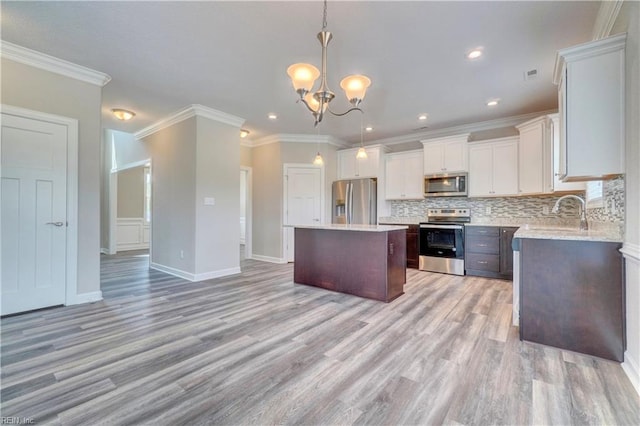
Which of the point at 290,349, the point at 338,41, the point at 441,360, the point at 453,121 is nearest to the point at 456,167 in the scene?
the point at 453,121

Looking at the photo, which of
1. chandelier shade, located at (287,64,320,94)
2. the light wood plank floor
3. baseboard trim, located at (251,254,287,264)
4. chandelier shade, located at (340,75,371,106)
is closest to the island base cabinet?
the light wood plank floor

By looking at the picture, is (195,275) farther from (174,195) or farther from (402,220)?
(402,220)

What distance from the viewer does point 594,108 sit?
82.0 inches

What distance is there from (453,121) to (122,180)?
29.2ft

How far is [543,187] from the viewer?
165 inches

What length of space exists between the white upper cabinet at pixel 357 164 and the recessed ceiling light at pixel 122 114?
401 centimetres

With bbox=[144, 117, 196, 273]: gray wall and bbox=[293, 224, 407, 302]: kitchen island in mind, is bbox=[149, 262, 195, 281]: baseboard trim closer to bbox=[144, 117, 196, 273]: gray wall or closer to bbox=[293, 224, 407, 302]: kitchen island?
bbox=[144, 117, 196, 273]: gray wall

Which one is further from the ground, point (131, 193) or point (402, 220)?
point (131, 193)

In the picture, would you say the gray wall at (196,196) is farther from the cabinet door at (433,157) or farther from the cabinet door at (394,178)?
the cabinet door at (433,157)

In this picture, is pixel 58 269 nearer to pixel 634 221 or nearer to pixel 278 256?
pixel 278 256

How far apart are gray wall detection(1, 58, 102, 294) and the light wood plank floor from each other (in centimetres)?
55

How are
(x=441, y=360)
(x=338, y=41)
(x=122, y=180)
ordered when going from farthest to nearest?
(x=122, y=180) < (x=338, y=41) < (x=441, y=360)

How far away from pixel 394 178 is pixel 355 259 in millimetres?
2831

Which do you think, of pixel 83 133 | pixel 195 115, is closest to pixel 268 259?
pixel 195 115
